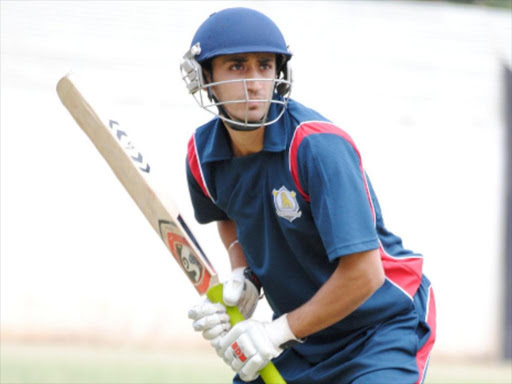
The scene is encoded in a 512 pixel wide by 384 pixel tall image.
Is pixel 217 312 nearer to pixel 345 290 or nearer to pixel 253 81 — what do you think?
pixel 345 290

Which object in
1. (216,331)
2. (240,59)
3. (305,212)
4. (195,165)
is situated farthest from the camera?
(195,165)

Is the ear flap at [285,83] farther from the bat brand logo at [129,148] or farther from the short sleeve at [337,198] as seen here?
the bat brand logo at [129,148]

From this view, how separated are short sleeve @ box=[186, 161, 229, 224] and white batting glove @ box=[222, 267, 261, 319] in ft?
0.78

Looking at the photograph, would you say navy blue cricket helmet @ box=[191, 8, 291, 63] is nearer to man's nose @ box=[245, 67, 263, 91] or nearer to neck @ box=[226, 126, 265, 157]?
man's nose @ box=[245, 67, 263, 91]

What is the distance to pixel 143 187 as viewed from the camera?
3.21 meters

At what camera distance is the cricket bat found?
10.4 ft

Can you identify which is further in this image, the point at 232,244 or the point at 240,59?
the point at 232,244

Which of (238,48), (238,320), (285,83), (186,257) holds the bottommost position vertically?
(238,320)

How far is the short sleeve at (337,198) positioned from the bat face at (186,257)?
0.68 m

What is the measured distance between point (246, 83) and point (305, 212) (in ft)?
1.35

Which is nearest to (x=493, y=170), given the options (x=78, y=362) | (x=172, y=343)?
(x=172, y=343)

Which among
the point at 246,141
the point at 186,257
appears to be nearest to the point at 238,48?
the point at 246,141

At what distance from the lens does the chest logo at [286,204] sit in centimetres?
270

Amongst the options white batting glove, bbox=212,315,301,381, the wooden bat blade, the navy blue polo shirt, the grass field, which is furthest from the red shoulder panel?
the grass field
